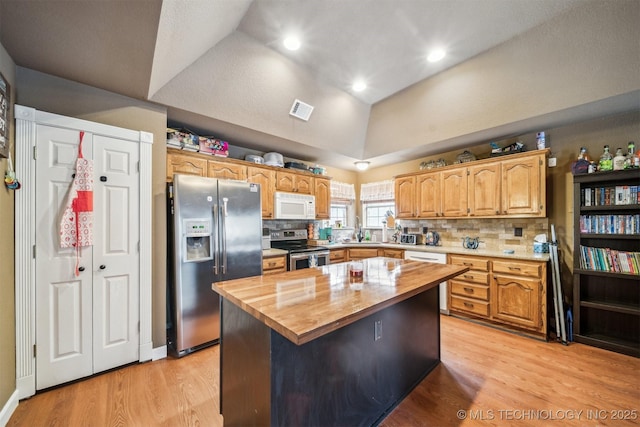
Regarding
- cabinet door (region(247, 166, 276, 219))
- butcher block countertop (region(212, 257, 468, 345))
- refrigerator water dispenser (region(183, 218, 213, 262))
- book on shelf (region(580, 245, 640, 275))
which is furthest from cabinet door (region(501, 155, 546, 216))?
refrigerator water dispenser (region(183, 218, 213, 262))

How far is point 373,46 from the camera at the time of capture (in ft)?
8.52

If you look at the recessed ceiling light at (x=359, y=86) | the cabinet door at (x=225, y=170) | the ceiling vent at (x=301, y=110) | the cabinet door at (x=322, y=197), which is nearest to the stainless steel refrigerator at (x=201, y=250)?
the cabinet door at (x=225, y=170)

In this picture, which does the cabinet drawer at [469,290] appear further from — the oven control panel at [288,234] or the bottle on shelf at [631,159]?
the oven control panel at [288,234]

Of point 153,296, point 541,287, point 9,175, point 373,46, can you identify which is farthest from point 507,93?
point 9,175

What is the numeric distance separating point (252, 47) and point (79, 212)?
7.13 ft

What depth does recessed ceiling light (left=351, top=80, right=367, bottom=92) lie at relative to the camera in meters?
3.26

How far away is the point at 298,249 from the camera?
368 cm

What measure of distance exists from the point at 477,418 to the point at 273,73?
355cm

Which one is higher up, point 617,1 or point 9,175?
point 617,1

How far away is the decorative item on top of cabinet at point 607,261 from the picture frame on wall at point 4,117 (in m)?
4.99

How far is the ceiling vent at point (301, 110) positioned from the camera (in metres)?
3.20

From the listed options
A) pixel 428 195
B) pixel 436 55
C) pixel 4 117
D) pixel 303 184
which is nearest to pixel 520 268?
pixel 428 195

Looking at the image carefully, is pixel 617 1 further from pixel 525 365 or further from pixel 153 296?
pixel 153 296

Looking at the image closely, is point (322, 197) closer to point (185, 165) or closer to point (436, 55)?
point (185, 165)
